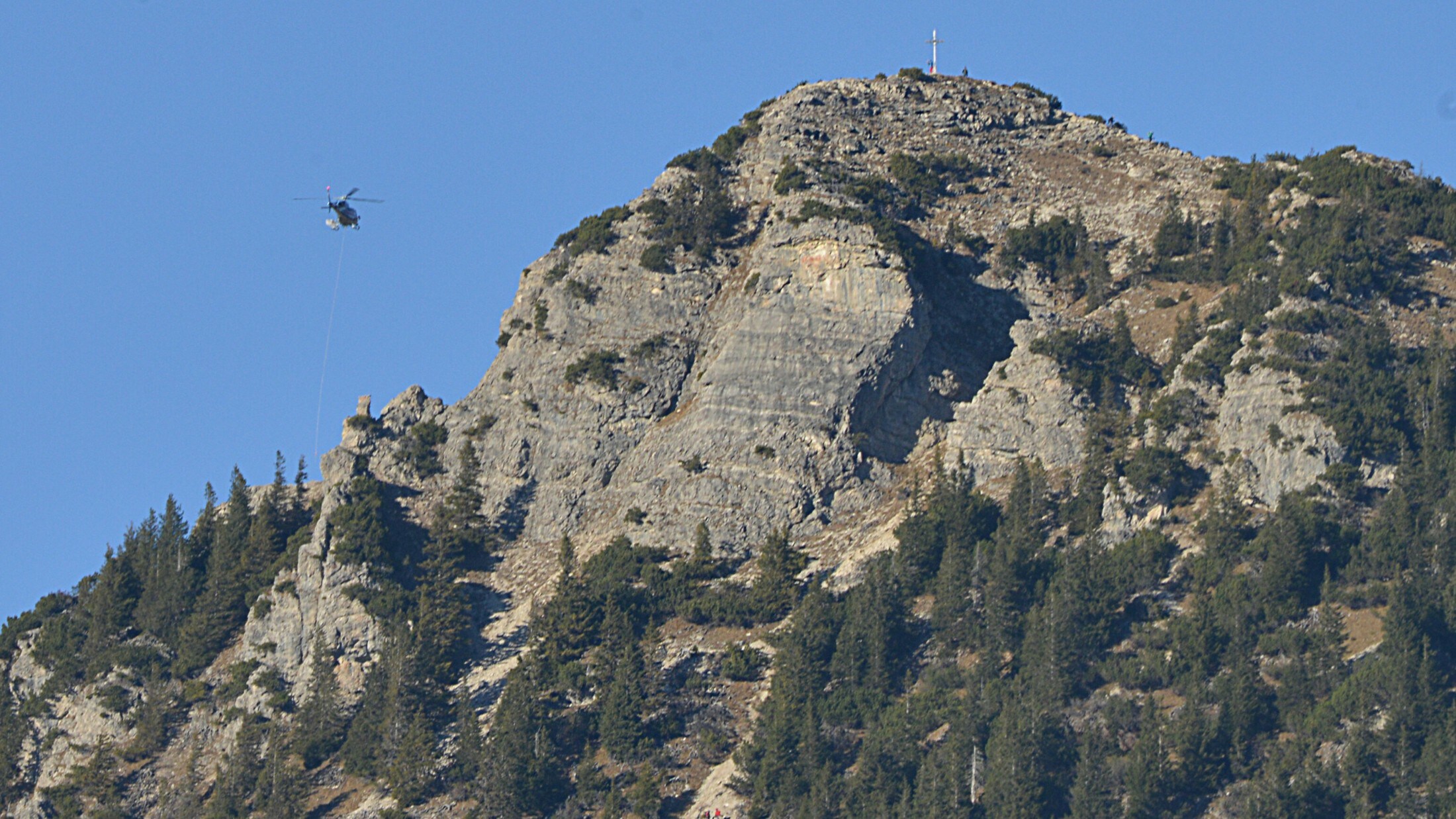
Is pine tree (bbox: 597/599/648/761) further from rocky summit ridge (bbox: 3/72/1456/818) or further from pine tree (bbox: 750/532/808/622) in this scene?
pine tree (bbox: 750/532/808/622)

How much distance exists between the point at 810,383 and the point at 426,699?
Result: 76.6ft

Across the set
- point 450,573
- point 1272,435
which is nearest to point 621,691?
point 450,573

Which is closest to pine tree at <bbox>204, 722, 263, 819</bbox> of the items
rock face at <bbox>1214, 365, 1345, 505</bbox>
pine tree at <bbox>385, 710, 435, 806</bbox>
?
pine tree at <bbox>385, 710, 435, 806</bbox>

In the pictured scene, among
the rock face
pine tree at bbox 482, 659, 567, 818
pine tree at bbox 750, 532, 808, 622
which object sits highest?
the rock face

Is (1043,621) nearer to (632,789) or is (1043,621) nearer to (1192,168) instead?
(632,789)

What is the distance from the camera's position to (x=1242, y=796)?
116750 millimetres

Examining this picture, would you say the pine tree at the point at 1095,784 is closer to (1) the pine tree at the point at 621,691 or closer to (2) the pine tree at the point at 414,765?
(1) the pine tree at the point at 621,691

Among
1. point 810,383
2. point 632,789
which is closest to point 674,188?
point 810,383

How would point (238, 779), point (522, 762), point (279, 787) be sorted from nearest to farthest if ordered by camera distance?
point (522, 762) < point (279, 787) < point (238, 779)

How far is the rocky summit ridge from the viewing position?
132000 millimetres

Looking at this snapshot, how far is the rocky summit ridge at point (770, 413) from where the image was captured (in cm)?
13200

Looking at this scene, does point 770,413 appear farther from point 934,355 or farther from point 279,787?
point 279,787

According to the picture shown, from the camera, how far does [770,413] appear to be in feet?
452

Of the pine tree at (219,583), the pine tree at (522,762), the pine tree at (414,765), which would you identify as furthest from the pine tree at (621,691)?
the pine tree at (219,583)
